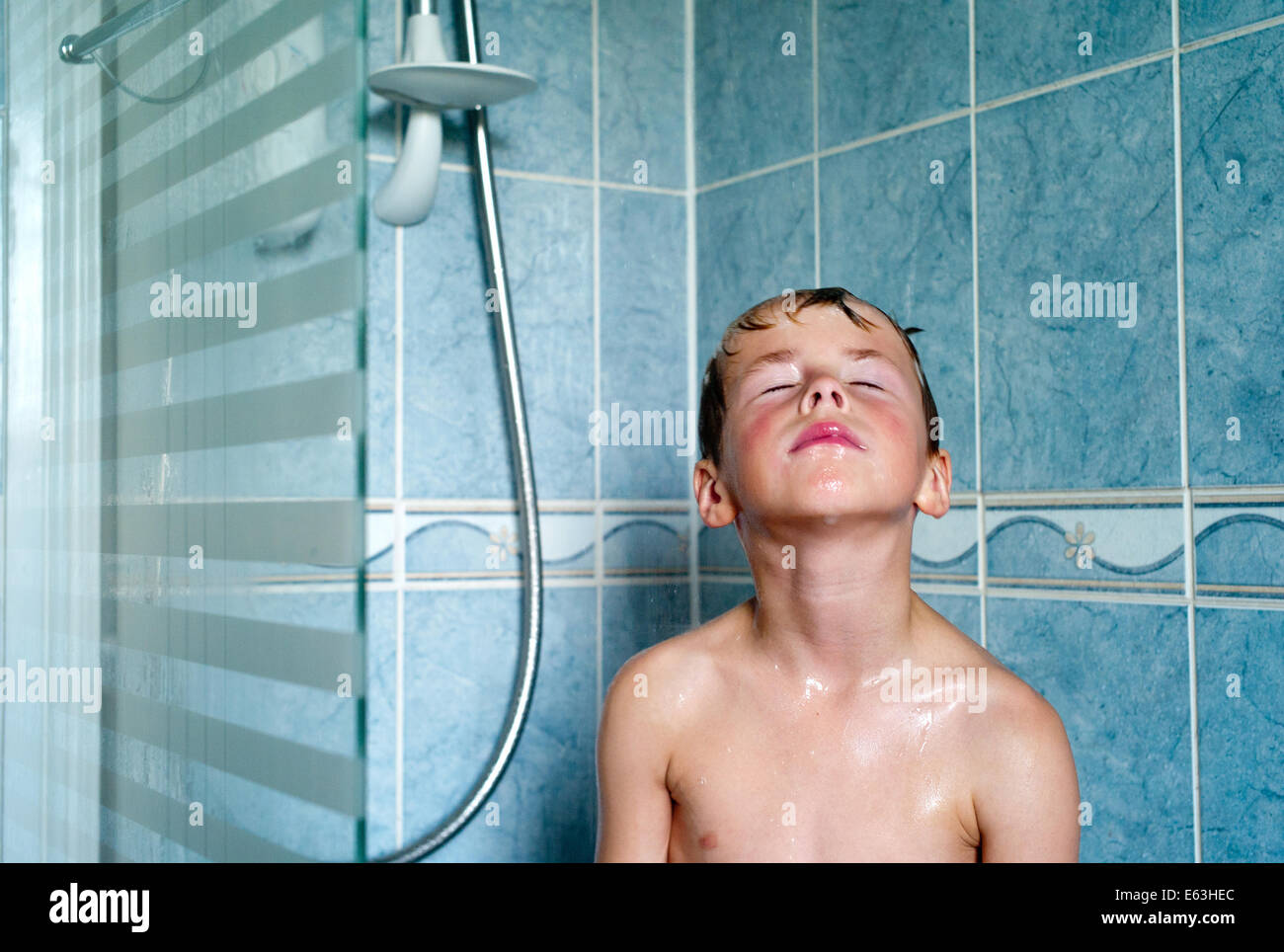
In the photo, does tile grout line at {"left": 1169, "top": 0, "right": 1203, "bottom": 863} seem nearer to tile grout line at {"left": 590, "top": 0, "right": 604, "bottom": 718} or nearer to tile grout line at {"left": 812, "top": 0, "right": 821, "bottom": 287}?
tile grout line at {"left": 812, "top": 0, "right": 821, "bottom": 287}

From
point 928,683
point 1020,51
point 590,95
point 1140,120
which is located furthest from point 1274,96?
→ point 590,95

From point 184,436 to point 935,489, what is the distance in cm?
44

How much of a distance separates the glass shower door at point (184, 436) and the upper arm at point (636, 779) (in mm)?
190

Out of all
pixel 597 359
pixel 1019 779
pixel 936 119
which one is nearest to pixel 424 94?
pixel 597 359

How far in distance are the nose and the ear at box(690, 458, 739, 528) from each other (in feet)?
0.31

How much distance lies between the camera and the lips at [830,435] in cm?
70

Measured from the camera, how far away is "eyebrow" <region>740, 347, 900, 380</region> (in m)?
0.73

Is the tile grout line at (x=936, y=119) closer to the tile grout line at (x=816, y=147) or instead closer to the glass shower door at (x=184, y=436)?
the tile grout line at (x=816, y=147)

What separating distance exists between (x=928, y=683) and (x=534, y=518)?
53cm

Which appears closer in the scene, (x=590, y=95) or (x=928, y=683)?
(x=928, y=683)

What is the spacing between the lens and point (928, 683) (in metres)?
0.73

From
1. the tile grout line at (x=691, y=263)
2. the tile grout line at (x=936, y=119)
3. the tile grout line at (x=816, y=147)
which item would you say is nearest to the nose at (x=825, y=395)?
the tile grout line at (x=936, y=119)
